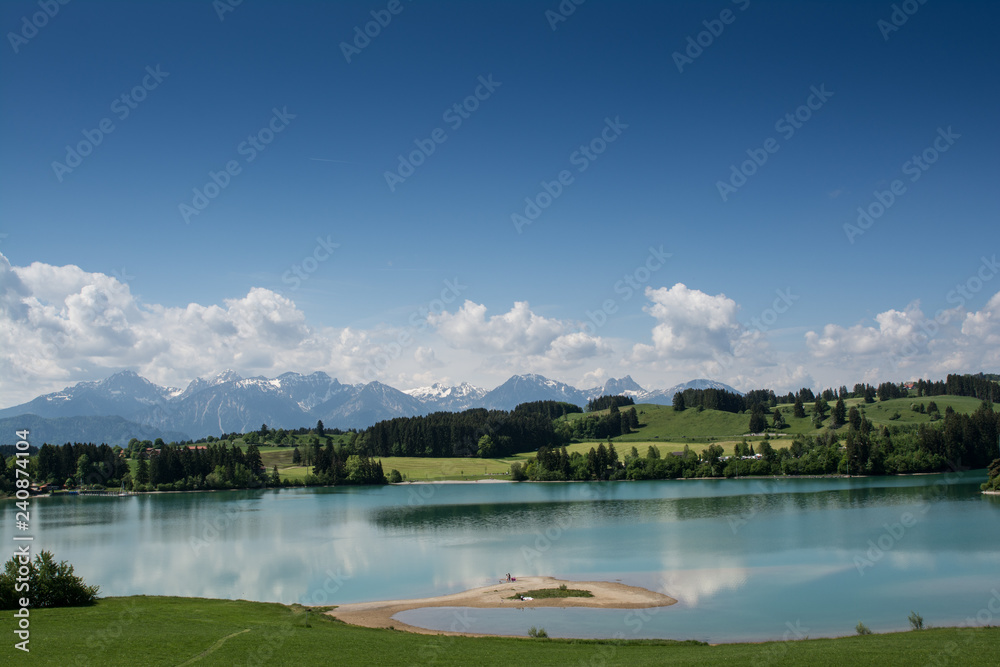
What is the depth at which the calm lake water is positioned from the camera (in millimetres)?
39500

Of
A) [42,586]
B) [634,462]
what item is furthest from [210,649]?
[634,462]

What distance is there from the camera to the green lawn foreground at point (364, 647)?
77.2ft

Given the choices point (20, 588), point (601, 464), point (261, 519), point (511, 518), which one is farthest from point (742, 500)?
point (20, 588)

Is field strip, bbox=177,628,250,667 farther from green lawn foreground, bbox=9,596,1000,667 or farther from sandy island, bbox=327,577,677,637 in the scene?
sandy island, bbox=327,577,677,637

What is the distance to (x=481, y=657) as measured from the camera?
26.4 metres

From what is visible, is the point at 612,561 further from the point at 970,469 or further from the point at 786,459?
the point at 970,469

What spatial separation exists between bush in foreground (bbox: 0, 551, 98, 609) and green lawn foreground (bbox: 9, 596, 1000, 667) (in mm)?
1300

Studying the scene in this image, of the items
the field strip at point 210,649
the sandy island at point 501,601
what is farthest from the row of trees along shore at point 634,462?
the field strip at point 210,649

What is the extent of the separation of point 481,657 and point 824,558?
130 ft

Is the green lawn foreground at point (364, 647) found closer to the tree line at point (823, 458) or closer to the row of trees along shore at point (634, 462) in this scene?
the tree line at point (823, 458)

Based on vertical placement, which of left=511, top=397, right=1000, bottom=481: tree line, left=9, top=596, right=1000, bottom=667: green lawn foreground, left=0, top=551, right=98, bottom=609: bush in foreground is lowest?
left=511, top=397, right=1000, bottom=481: tree line

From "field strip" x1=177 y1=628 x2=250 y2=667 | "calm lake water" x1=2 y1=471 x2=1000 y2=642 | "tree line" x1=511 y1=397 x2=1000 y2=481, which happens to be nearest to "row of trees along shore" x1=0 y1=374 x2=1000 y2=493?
"tree line" x1=511 y1=397 x2=1000 y2=481

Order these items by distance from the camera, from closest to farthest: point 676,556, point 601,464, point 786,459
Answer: point 676,556 < point 786,459 < point 601,464

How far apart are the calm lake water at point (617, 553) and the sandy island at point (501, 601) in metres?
1.58
